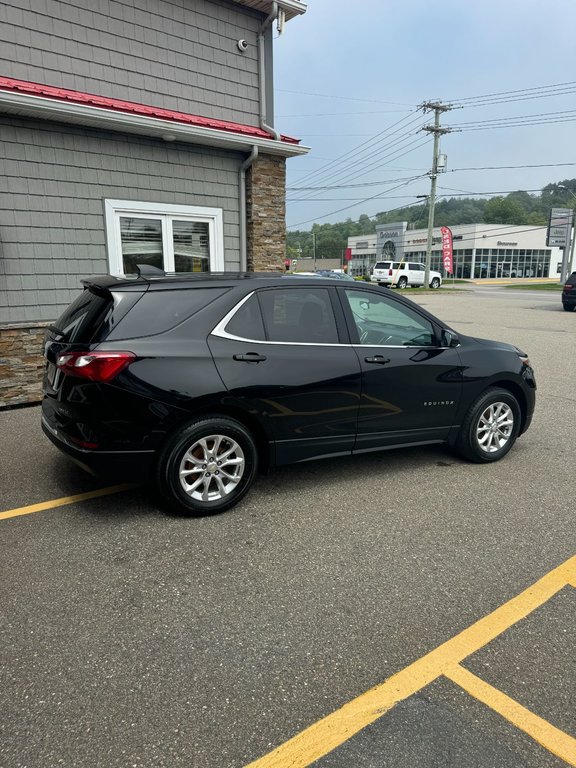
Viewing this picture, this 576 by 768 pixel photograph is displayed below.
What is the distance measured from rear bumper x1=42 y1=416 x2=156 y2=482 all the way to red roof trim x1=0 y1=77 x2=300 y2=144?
5.14m

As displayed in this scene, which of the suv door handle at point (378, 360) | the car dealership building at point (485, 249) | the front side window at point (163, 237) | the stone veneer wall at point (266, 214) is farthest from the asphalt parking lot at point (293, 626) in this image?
the car dealership building at point (485, 249)

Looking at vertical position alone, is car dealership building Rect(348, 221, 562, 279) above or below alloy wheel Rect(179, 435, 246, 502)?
above

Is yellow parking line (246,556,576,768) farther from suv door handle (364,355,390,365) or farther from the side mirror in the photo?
the side mirror

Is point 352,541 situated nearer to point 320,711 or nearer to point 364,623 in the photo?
point 364,623

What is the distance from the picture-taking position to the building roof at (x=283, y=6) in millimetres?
8438

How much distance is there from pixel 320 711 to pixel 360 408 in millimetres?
2334

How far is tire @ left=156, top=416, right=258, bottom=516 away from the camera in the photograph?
344 centimetres

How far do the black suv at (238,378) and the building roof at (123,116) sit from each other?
12.8ft

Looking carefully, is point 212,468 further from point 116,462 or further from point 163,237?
point 163,237

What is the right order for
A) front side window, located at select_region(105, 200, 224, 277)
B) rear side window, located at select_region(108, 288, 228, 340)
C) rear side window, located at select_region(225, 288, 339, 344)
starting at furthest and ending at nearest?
front side window, located at select_region(105, 200, 224, 277), rear side window, located at select_region(225, 288, 339, 344), rear side window, located at select_region(108, 288, 228, 340)

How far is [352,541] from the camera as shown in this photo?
3346 mm

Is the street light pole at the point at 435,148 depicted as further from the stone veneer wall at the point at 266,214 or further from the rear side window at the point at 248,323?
the rear side window at the point at 248,323

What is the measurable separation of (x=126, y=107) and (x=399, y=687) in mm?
7515

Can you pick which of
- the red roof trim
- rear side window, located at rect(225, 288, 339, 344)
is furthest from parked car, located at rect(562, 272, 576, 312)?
rear side window, located at rect(225, 288, 339, 344)
